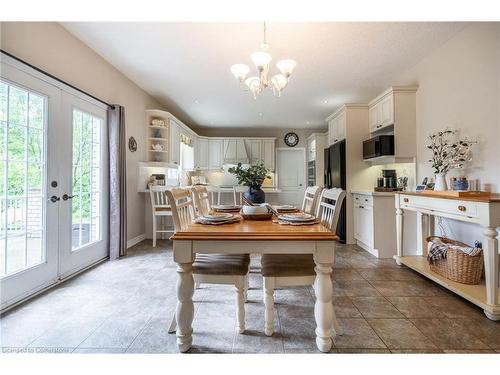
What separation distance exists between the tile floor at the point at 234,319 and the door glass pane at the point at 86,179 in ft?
2.00

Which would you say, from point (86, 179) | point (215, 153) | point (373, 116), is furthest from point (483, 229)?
point (215, 153)

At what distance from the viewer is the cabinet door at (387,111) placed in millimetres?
3381

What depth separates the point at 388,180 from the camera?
3.68 meters

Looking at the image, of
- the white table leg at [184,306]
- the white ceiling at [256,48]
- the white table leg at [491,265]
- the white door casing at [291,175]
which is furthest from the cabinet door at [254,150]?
the white table leg at [184,306]

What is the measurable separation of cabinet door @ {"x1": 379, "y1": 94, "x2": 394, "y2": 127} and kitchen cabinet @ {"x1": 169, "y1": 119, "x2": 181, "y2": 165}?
3.63 m

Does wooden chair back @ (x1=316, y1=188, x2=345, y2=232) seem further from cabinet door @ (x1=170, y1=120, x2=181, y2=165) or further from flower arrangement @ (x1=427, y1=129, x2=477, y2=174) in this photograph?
cabinet door @ (x1=170, y1=120, x2=181, y2=165)

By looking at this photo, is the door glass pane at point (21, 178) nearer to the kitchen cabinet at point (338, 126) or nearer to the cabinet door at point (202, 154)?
the kitchen cabinet at point (338, 126)

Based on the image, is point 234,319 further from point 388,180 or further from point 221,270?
point 388,180

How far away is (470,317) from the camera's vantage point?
1.86m

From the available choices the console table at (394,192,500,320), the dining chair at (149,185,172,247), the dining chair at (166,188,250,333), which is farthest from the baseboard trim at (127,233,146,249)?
the console table at (394,192,500,320)

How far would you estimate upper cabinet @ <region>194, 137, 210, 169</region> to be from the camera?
685cm

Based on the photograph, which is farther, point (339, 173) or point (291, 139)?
point (291, 139)

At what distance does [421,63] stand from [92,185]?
14.7ft

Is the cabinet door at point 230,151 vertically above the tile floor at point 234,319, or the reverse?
the cabinet door at point 230,151
